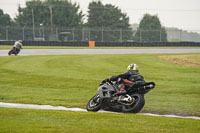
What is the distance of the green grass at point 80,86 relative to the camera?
1324 centimetres

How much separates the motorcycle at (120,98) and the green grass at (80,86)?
66.2 inches

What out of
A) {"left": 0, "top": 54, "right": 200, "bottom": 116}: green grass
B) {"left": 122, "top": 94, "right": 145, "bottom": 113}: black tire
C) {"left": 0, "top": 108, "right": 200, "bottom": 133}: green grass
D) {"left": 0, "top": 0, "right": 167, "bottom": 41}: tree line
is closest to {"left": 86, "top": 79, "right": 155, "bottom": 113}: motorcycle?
{"left": 122, "top": 94, "right": 145, "bottom": 113}: black tire

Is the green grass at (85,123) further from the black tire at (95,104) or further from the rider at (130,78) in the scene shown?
the black tire at (95,104)

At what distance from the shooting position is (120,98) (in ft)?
34.6

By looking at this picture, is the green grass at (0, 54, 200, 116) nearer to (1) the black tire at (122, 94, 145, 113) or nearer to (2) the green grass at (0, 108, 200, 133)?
(1) the black tire at (122, 94, 145, 113)

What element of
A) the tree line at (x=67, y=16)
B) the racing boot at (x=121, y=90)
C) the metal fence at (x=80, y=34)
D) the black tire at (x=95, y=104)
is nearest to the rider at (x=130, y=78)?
the racing boot at (x=121, y=90)

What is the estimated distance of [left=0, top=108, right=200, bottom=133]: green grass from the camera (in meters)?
7.77

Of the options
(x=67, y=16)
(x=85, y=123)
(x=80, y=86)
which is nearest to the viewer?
(x=85, y=123)

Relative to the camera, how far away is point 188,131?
25.6 ft

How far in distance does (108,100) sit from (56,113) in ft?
5.72

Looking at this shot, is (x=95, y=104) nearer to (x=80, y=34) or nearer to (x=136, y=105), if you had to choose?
(x=136, y=105)

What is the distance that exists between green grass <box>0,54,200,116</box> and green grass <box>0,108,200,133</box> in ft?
9.54

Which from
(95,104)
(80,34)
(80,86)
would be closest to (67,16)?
(80,34)

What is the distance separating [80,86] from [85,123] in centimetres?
862
